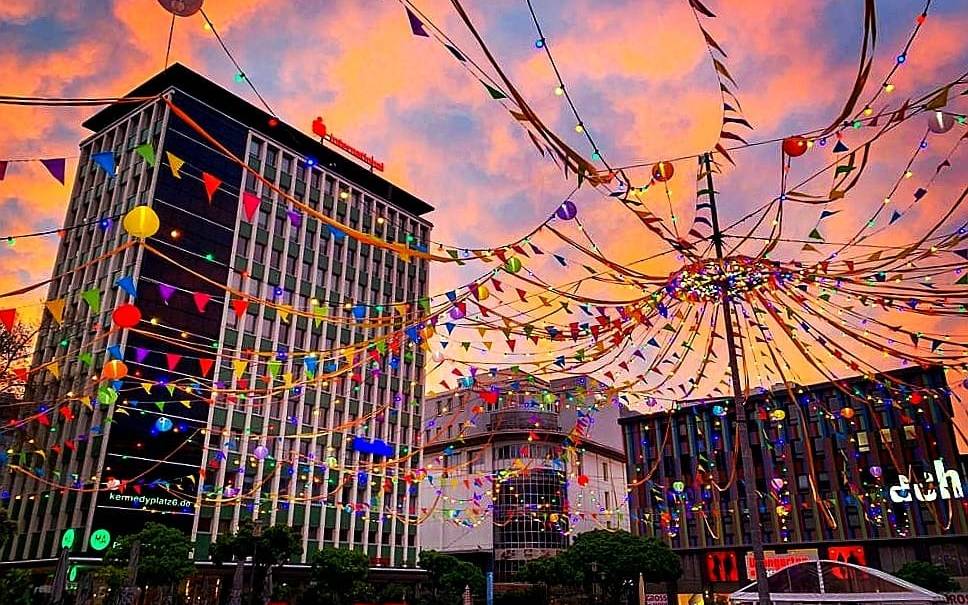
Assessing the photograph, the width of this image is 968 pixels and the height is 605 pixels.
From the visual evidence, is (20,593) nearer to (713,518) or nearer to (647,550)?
(647,550)

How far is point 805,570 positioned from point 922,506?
27572 mm

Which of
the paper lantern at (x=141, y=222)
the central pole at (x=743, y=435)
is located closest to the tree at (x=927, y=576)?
the central pole at (x=743, y=435)

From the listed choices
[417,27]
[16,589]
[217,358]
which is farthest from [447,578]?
[417,27]

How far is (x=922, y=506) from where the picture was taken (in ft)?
122

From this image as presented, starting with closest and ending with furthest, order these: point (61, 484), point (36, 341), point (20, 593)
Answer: point (20, 593) < point (61, 484) < point (36, 341)

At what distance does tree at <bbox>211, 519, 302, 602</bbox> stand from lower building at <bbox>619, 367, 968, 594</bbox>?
64.5ft

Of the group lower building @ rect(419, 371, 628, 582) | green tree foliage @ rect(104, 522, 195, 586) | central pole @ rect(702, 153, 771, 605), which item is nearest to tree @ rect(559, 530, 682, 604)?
lower building @ rect(419, 371, 628, 582)

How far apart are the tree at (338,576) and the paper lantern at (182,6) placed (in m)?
27.5

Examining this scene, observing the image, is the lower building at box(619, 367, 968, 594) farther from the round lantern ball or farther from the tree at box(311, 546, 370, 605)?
the round lantern ball

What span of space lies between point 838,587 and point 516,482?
1345 inches

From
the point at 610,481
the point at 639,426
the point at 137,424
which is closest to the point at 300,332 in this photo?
the point at 137,424

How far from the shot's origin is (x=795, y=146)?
6.88 metres

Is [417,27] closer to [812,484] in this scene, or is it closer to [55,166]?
[55,166]

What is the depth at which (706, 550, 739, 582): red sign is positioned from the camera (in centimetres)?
4181
